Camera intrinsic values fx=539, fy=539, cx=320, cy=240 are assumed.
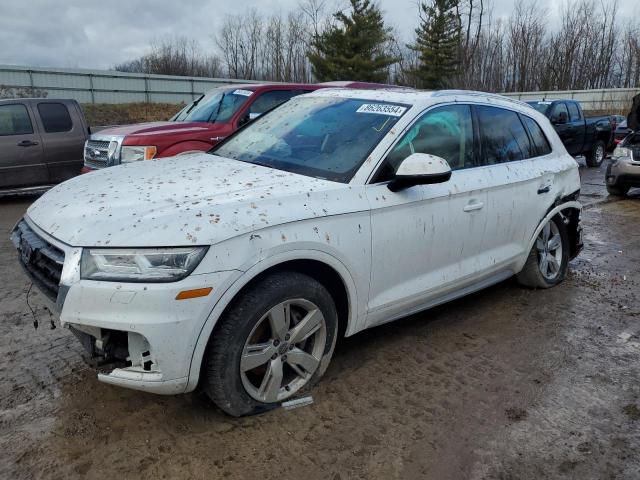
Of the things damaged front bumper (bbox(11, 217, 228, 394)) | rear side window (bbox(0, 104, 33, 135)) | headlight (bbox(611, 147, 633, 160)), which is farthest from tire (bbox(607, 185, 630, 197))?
rear side window (bbox(0, 104, 33, 135))

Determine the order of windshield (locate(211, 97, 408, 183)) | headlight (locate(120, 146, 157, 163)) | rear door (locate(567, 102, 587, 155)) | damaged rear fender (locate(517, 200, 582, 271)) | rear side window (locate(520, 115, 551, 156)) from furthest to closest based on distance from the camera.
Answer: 1. rear door (locate(567, 102, 587, 155))
2. headlight (locate(120, 146, 157, 163))
3. rear side window (locate(520, 115, 551, 156))
4. damaged rear fender (locate(517, 200, 582, 271))
5. windshield (locate(211, 97, 408, 183))

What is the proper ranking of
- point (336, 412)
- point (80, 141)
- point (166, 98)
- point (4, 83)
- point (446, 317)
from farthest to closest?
point (166, 98)
point (4, 83)
point (80, 141)
point (446, 317)
point (336, 412)

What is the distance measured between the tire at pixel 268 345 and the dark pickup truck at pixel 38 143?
26.4 ft

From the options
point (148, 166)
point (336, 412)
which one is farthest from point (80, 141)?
point (336, 412)

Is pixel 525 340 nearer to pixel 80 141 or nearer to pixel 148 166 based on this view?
pixel 148 166

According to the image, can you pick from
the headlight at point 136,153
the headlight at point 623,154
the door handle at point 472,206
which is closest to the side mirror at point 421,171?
the door handle at point 472,206

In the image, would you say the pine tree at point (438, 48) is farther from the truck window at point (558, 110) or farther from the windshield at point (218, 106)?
the windshield at point (218, 106)

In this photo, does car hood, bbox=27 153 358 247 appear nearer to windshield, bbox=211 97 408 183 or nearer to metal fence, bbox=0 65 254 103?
→ windshield, bbox=211 97 408 183

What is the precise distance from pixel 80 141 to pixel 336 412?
334 inches

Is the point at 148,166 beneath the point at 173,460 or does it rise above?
above

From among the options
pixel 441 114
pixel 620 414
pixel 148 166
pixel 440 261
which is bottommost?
pixel 620 414

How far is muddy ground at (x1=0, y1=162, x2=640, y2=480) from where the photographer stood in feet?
8.55

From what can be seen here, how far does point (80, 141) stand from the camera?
9734 millimetres

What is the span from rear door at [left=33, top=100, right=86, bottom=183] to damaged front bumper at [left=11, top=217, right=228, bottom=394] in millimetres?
7723
